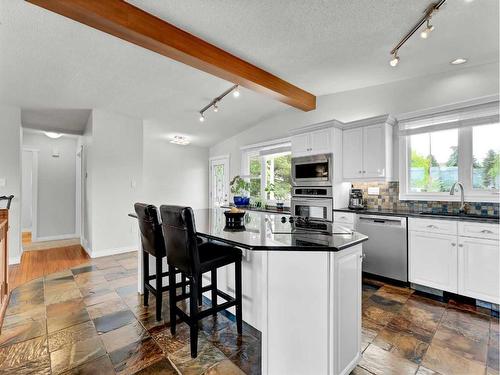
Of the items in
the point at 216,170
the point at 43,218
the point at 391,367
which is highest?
the point at 216,170

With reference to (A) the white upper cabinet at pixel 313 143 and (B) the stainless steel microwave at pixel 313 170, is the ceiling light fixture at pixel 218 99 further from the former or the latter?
(B) the stainless steel microwave at pixel 313 170

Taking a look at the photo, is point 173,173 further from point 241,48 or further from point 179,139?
point 241,48

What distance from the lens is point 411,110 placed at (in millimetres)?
3539

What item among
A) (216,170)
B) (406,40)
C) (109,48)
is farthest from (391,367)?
(216,170)

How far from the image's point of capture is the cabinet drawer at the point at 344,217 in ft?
11.8

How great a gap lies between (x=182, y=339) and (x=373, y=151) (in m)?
3.32

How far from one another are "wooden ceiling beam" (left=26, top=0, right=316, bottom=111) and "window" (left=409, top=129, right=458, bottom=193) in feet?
7.29

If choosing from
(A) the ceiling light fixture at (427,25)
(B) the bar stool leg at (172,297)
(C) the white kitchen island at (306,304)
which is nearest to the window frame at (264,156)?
(A) the ceiling light fixture at (427,25)

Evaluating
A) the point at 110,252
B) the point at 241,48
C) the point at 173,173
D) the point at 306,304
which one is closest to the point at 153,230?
the point at 306,304

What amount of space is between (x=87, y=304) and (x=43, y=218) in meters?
4.45

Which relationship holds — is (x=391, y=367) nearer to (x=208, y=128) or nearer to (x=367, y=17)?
(x=367, y=17)

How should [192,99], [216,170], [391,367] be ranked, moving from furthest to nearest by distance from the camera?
[216,170] → [192,99] → [391,367]

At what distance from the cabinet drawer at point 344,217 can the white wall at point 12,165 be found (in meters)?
5.04

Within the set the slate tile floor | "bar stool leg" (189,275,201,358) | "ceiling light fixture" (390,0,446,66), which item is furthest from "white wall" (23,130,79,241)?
"ceiling light fixture" (390,0,446,66)
